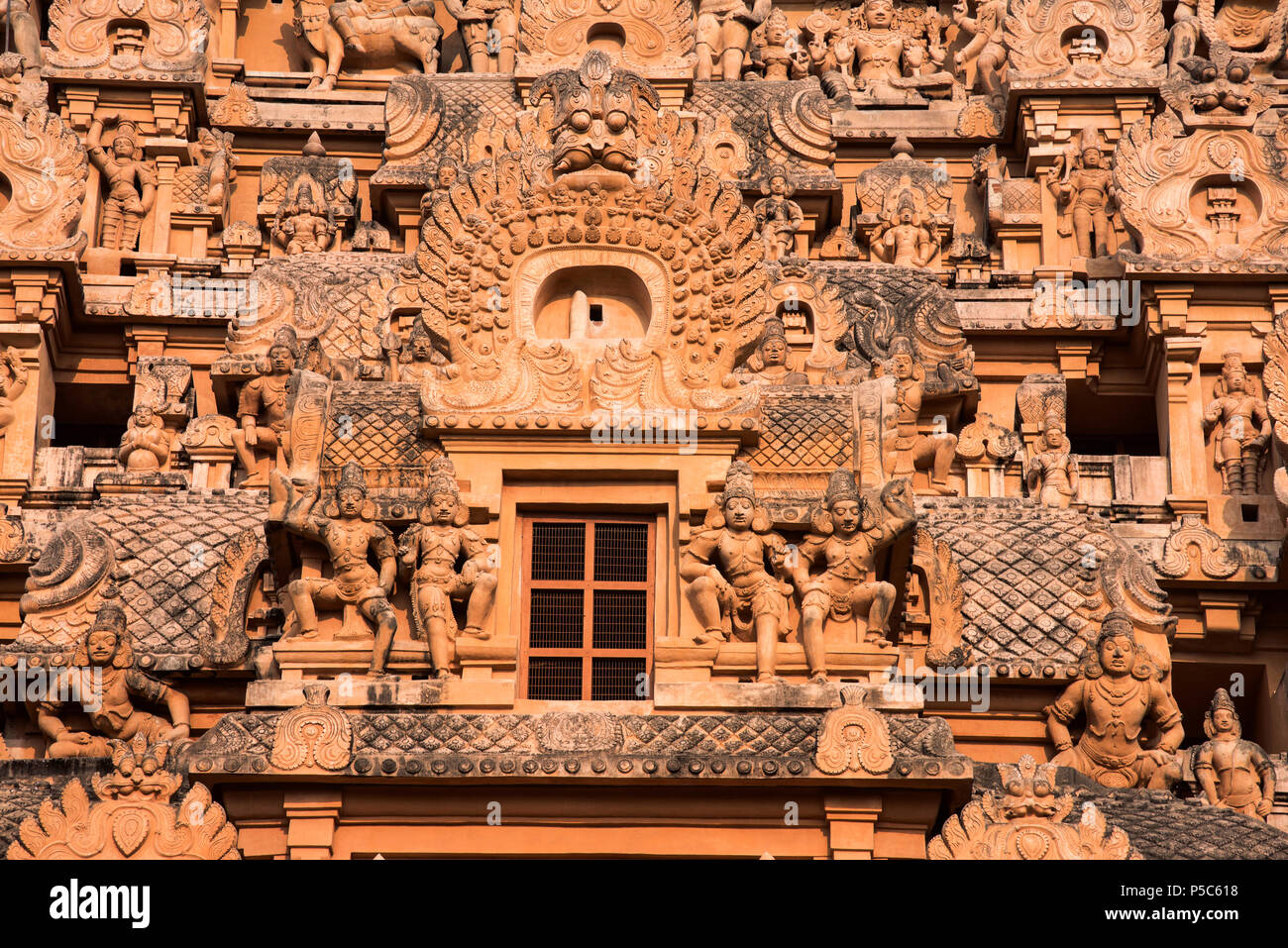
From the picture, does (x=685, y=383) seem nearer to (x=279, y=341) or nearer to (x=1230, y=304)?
(x=279, y=341)

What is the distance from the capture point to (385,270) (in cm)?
3988

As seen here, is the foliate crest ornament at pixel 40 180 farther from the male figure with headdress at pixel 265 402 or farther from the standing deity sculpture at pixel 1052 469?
the standing deity sculpture at pixel 1052 469

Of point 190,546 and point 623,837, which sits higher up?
point 190,546

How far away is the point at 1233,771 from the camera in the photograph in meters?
32.5

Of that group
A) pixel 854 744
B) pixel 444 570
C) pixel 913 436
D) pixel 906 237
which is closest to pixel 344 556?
pixel 444 570

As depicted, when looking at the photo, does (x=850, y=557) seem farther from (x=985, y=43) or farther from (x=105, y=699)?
(x=985, y=43)

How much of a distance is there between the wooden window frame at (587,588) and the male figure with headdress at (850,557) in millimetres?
1679

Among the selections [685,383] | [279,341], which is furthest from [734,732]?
[279,341]

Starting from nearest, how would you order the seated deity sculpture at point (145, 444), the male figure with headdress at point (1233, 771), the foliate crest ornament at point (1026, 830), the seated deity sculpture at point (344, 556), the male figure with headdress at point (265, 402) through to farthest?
the foliate crest ornament at point (1026, 830)
the seated deity sculpture at point (344, 556)
the male figure with headdress at point (1233, 771)
the male figure with headdress at point (265, 402)
the seated deity sculpture at point (145, 444)

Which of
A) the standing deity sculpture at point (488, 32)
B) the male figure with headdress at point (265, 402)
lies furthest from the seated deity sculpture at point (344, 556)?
the standing deity sculpture at point (488, 32)

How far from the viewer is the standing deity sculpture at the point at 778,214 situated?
40625mm

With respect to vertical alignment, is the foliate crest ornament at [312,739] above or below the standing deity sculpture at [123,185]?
below

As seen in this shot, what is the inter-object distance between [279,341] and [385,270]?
2.66 metres
